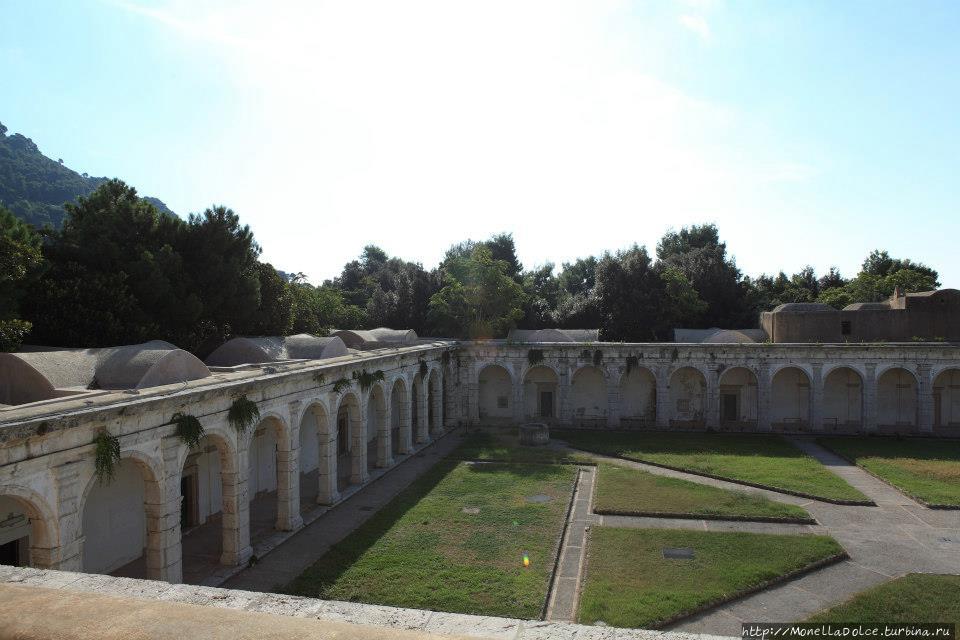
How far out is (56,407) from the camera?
1233 centimetres

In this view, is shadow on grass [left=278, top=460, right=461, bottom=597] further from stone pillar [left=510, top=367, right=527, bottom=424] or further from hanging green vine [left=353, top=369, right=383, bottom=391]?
stone pillar [left=510, top=367, right=527, bottom=424]

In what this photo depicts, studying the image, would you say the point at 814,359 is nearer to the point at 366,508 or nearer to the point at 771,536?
the point at 771,536

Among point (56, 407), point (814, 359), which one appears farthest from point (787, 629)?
point (814, 359)

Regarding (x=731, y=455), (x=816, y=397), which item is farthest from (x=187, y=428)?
(x=816, y=397)

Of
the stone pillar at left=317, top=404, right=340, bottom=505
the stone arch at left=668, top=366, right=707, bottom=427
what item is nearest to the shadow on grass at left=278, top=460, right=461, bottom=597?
the stone pillar at left=317, top=404, right=340, bottom=505

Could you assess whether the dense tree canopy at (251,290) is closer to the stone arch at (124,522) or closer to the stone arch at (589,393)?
the stone arch at (124,522)

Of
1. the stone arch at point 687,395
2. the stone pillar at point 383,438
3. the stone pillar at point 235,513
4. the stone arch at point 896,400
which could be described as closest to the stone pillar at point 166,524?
the stone pillar at point 235,513

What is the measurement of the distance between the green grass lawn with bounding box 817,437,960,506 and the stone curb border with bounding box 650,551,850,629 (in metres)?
7.84

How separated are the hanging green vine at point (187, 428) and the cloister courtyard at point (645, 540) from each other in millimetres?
3645

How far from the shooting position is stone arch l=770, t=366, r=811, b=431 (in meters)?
36.4

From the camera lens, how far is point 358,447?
24594 mm

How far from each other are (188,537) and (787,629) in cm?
1604

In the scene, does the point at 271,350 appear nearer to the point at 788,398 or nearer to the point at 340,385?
the point at 340,385

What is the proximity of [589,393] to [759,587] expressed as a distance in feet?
78.4
